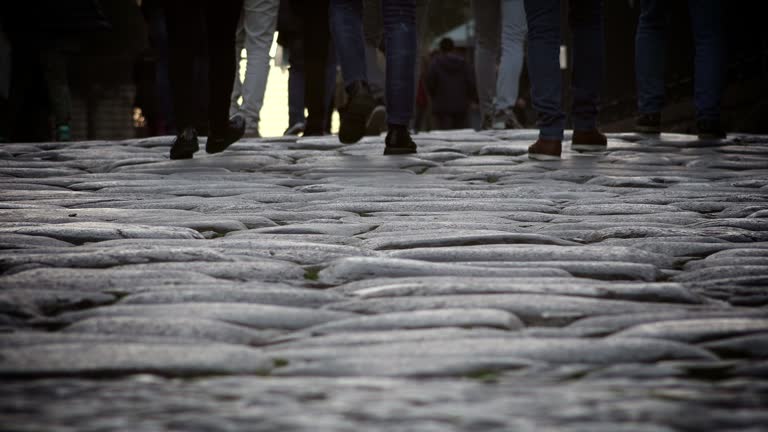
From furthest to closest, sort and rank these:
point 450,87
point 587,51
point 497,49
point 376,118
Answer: point 450,87 < point 497,49 < point 376,118 < point 587,51

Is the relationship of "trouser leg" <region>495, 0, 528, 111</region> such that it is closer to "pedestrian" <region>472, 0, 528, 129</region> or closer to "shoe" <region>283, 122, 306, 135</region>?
"pedestrian" <region>472, 0, 528, 129</region>

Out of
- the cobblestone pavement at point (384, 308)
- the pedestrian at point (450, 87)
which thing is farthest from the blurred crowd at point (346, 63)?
the pedestrian at point (450, 87)

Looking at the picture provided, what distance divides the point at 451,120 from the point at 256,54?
964 cm

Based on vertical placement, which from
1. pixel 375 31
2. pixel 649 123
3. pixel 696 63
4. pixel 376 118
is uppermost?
pixel 375 31

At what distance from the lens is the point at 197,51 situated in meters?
7.35

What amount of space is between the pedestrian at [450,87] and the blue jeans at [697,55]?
9.05 m

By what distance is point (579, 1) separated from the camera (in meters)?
7.85

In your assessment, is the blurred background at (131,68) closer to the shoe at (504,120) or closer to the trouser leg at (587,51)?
the shoe at (504,120)

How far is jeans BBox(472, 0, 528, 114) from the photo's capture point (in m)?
10.0

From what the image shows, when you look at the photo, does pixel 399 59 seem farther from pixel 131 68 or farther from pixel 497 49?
pixel 131 68

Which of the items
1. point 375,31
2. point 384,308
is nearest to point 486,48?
point 375,31

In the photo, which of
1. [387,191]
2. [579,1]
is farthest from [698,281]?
[579,1]

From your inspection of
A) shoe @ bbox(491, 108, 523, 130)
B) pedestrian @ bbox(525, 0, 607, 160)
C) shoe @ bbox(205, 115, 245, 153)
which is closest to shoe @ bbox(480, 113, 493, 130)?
shoe @ bbox(491, 108, 523, 130)

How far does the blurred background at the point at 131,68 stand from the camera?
1048 centimetres
